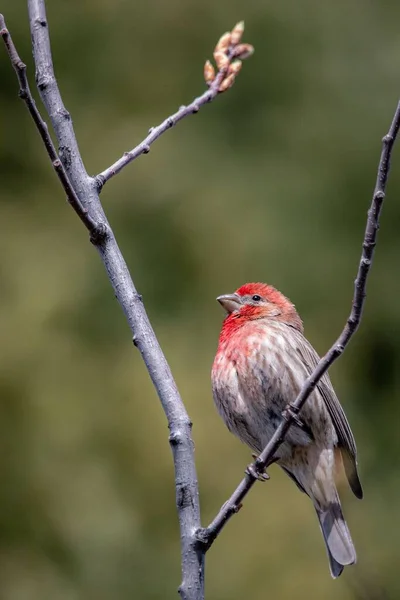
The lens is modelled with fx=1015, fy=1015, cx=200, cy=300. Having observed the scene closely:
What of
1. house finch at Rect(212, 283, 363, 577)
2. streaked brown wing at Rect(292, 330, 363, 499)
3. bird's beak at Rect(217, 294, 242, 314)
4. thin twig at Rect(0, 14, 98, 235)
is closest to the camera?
thin twig at Rect(0, 14, 98, 235)

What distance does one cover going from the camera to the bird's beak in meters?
5.65

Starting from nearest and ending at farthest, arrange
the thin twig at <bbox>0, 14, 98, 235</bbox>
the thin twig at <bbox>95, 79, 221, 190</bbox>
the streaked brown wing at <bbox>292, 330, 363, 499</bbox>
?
1. the thin twig at <bbox>0, 14, 98, 235</bbox>
2. the thin twig at <bbox>95, 79, 221, 190</bbox>
3. the streaked brown wing at <bbox>292, 330, 363, 499</bbox>

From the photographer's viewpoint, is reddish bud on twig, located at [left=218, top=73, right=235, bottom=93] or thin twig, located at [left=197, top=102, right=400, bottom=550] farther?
reddish bud on twig, located at [left=218, top=73, right=235, bottom=93]

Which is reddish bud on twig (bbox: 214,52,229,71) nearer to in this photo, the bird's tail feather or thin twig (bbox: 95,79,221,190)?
thin twig (bbox: 95,79,221,190)

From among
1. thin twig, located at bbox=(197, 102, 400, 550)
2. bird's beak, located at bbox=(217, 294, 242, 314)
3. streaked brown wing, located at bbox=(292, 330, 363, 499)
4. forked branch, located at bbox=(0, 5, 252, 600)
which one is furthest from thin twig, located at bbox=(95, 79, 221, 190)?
bird's beak, located at bbox=(217, 294, 242, 314)

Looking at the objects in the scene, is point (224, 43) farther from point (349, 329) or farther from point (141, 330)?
point (349, 329)

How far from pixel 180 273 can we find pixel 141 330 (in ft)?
21.9

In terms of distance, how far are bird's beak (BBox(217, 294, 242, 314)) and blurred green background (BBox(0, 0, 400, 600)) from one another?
289 centimetres

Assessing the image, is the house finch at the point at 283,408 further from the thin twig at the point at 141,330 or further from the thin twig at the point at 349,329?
the thin twig at the point at 141,330

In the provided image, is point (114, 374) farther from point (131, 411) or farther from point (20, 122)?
point (20, 122)

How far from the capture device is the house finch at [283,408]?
497cm

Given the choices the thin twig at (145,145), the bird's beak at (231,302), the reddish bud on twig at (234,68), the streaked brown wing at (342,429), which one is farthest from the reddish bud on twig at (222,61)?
the bird's beak at (231,302)

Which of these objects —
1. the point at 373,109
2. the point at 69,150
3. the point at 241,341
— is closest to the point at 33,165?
the point at 373,109

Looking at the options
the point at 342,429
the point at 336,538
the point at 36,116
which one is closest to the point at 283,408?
the point at 342,429
